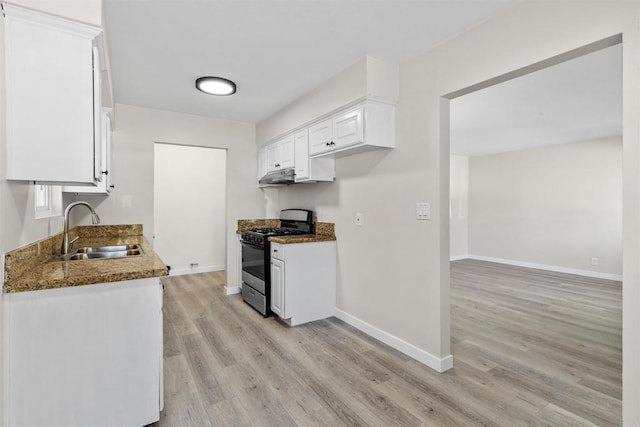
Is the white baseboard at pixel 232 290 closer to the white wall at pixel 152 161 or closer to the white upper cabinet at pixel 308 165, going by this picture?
the white wall at pixel 152 161

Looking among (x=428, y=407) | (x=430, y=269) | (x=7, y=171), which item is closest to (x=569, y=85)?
(x=430, y=269)

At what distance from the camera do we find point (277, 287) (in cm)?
324

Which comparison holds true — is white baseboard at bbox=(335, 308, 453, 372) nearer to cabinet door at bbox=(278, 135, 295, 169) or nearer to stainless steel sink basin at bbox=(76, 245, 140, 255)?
cabinet door at bbox=(278, 135, 295, 169)

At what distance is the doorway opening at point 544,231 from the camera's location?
2299mm

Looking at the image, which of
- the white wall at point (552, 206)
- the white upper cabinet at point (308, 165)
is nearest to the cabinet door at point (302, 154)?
the white upper cabinet at point (308, 165)

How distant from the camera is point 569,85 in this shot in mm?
3131

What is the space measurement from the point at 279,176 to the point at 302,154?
0.47 meters

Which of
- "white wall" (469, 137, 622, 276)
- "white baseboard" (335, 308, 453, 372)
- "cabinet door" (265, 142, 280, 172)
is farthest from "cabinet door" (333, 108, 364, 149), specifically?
"white wall" (469, 137, 622, 276)

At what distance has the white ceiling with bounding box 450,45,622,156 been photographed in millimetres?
2842

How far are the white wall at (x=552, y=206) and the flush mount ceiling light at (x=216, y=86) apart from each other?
19.7ft

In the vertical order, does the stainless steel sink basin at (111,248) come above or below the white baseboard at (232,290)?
above

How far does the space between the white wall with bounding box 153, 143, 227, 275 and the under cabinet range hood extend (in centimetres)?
187

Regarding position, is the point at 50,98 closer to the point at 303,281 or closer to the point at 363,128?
the point at 363,128

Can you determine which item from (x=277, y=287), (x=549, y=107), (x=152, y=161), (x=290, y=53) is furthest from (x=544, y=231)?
(x=152, y=161)
